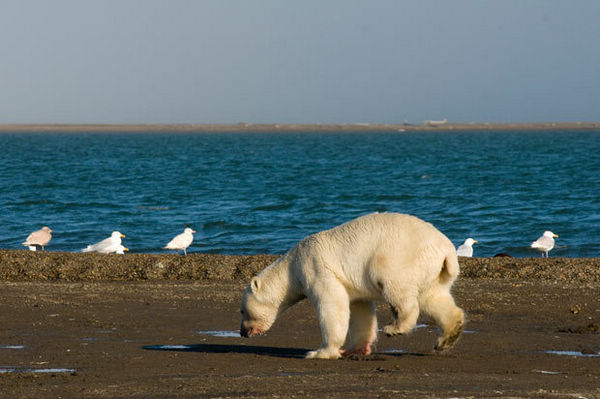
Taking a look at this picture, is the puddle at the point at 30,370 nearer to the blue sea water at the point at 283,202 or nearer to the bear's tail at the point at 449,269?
the bear's tail at the point at 449,269

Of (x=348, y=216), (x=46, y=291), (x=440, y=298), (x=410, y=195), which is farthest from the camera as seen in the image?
(x=410, y=195)

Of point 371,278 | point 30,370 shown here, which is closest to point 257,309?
point 371,278

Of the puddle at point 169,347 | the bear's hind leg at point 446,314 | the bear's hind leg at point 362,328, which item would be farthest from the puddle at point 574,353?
the puddle at point 169,347

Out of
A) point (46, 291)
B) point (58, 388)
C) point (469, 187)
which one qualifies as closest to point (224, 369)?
point (58, 388)

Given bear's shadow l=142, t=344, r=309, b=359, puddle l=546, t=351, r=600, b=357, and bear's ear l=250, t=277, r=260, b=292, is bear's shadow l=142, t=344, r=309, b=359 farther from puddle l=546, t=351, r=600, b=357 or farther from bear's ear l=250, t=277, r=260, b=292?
puddle l=546, t=351, r=600, b=357

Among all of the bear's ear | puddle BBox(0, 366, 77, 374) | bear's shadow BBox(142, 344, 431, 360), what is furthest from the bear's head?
puddle BBox(0, 366, 77, 374)

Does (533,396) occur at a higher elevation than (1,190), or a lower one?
higher

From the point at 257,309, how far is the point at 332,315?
1022mm

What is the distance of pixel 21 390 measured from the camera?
735cm

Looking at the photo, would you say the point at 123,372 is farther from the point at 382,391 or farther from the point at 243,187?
the point at 243,187

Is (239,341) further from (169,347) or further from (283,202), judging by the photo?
(283,202)

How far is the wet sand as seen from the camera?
7523 mm

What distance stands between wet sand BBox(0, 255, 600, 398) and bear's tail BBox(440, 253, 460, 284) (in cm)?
77

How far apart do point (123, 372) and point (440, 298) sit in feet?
10.0
